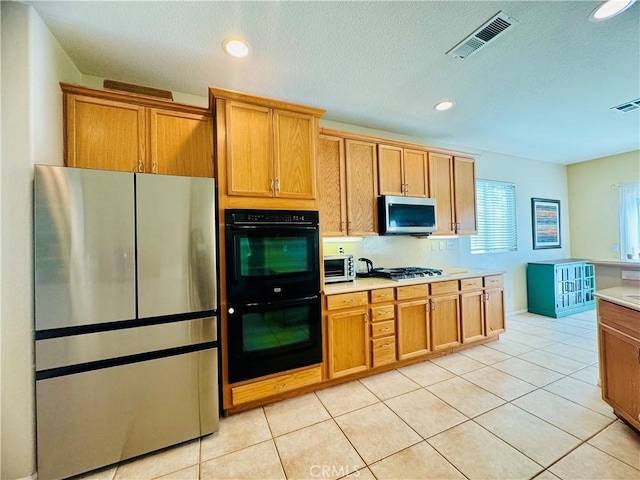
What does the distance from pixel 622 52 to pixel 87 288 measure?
4076 millimetres

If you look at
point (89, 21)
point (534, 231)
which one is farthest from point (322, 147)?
point (534, 231)

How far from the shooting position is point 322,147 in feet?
9.20

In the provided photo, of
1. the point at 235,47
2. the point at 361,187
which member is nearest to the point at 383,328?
the point at 361,187

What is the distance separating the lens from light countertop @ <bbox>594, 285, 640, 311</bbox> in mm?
1735

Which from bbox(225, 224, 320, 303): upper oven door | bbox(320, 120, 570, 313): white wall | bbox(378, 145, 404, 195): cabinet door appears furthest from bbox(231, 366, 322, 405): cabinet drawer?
bbox(378, 145, 404, 195): cabinet door

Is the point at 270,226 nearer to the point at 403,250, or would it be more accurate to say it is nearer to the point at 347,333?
the point at 347,333

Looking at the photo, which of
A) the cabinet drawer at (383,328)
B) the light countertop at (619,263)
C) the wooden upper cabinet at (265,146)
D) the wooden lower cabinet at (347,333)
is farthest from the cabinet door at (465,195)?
Answer: the light countertop at (619,263)

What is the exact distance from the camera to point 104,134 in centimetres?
203

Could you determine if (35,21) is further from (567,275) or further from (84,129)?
(567,275)

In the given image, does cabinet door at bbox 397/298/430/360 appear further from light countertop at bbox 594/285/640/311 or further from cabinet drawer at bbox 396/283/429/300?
light countertop at bbox 594/285/640/311

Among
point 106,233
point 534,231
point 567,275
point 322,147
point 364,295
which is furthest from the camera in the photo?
point 534,231

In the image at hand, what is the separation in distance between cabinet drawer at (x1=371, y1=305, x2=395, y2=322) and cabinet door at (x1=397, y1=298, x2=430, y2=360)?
9cm

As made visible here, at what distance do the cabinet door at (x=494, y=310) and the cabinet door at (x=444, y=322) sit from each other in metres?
0.51

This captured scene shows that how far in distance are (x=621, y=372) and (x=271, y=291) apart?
2501 mm
